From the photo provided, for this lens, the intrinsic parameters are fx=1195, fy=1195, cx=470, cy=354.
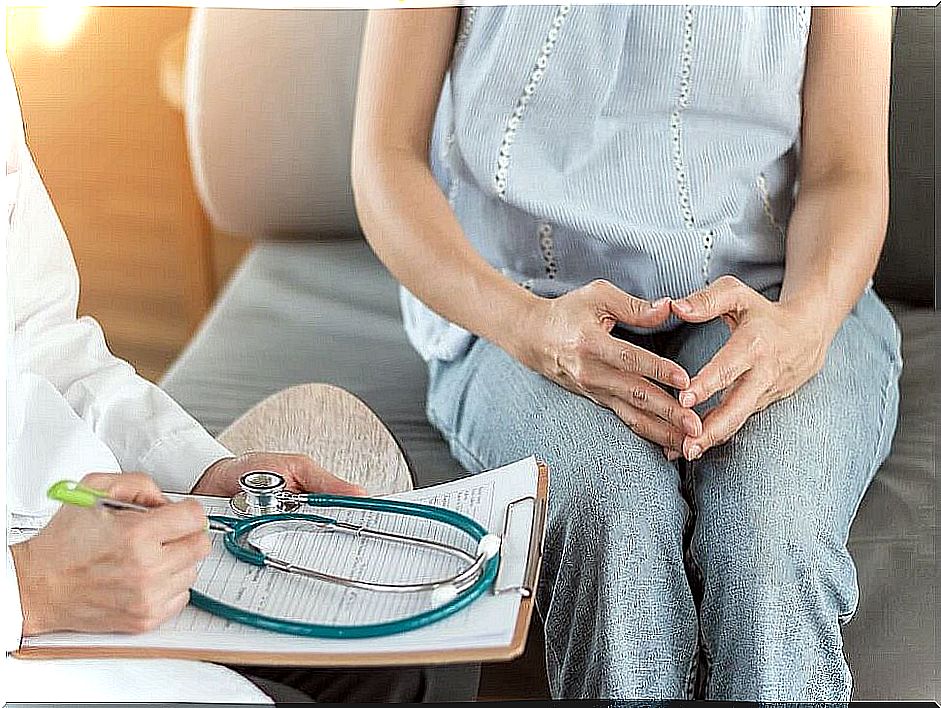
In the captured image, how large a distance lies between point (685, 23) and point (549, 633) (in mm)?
345

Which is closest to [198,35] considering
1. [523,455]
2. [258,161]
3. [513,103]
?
[258,161]

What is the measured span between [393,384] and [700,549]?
0.95ft

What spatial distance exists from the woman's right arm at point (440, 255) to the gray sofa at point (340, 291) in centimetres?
10

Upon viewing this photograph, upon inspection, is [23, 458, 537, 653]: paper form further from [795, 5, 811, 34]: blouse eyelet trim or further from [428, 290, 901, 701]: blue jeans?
[795, 5, 811, 34]: blouse eyelet trim

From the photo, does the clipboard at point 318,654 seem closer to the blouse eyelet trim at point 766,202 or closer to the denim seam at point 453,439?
the denim seam at point 453,439

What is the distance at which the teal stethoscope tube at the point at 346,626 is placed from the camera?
0.48 meters

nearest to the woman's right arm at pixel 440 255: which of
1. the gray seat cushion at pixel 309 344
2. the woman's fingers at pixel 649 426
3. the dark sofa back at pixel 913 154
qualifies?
the woman's fingers at pixel 649 426

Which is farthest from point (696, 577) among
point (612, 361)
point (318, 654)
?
point (318, 654)

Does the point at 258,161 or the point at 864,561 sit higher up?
the point at 258,161

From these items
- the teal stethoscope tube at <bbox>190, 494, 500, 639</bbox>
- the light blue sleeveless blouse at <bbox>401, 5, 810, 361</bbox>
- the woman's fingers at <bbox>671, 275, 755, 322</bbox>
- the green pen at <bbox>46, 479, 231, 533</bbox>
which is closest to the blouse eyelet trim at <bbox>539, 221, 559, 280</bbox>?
the light blue sleeveless blouse at <bbox>401, 5, 810, 361</bbox>

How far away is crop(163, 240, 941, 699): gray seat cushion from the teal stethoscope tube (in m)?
0.09

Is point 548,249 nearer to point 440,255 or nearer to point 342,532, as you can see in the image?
point 440,255

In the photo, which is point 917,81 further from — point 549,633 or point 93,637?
point 93,637

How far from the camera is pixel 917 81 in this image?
720 mm
